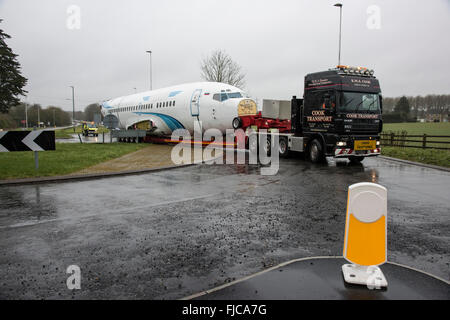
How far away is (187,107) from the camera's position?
21.9 metres

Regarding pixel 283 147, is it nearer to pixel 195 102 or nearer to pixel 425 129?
pixel 195 102

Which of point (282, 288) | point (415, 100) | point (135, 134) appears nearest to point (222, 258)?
point (282, 288)

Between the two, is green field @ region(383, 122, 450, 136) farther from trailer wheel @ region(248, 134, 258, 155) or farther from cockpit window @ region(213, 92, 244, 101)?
trailer wheel @ region(248, 134, 258, 155)

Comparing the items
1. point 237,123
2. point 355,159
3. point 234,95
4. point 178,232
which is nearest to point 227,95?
point 234,95

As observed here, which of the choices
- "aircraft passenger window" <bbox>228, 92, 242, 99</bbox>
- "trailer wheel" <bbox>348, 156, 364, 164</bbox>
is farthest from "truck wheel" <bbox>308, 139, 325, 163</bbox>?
"aircraft passenger window" <bbox>228, 92, 242, 99</bbox>

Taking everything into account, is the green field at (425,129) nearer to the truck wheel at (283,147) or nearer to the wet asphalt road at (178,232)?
the truck wheel at (283,147)

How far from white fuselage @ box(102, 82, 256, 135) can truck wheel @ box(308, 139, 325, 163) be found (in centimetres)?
519

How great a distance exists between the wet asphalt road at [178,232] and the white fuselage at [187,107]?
10211mm

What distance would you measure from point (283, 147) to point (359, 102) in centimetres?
432

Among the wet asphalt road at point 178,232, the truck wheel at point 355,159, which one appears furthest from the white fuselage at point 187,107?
the wet asphalt road at point 178,232

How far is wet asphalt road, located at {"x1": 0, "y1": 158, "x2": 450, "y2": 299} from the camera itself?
3.66 metres

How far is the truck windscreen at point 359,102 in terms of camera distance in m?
13.5

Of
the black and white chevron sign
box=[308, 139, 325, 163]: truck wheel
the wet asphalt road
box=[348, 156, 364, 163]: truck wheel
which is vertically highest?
the black and white chevron sign
